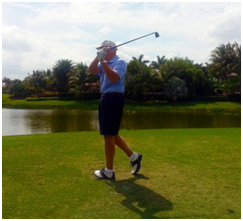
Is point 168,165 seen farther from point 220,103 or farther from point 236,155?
point 220,103

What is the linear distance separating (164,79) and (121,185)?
4419 centimetres

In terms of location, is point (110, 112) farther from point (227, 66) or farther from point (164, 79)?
point (227, 66)

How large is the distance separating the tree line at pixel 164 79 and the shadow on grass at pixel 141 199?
41701mm

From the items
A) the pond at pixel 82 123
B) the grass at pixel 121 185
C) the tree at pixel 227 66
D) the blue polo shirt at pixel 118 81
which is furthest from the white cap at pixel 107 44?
the tree at pixel 227 66

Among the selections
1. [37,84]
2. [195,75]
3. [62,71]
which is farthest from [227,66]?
[37,84]

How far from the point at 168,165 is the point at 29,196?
2711 mm

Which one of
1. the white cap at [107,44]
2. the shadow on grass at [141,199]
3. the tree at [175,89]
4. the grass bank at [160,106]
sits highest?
the white cap at [107,44]

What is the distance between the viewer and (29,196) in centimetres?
432

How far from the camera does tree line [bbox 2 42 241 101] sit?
4728 centimetres

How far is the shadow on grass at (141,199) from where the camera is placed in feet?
12.8

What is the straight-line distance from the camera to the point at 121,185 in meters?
4.88

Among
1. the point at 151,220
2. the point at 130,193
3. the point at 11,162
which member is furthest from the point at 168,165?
the point at 11,162

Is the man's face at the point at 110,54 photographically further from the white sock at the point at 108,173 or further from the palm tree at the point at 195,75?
the palm tree at the point at 195,75

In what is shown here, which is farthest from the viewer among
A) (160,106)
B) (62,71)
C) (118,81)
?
(62,71)
